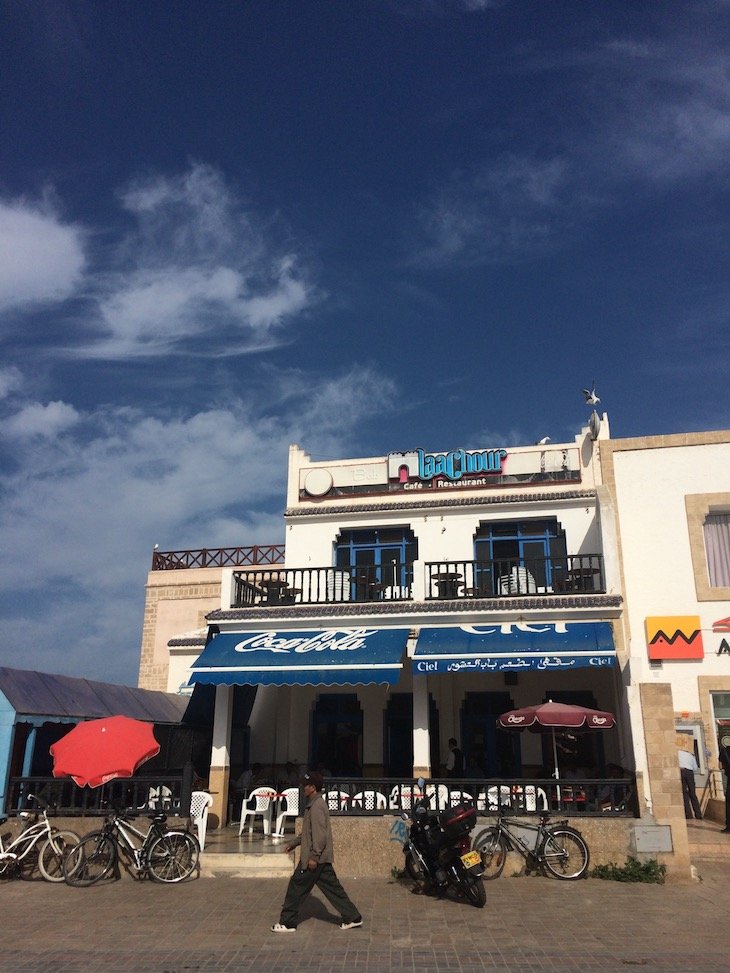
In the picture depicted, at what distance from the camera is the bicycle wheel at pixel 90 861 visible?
1077cm

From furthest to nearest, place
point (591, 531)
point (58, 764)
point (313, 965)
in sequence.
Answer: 1. point (591, 531)
2. point (58, 764)
3. point (313, 965)

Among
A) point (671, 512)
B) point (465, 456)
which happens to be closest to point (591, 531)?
point (671, 512)

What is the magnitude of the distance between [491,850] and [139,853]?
195 inches

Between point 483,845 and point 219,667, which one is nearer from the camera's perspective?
point 483,845

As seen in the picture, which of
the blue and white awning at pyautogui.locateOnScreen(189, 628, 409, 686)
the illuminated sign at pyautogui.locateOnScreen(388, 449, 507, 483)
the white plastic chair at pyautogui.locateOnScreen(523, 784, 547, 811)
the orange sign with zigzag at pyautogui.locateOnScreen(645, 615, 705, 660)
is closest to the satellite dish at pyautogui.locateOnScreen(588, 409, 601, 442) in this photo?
the illuminated sign at pyautogui.locateOnScreen(388, 449, 507, 483)

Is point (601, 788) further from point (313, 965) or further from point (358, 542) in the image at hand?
point (358, 542)

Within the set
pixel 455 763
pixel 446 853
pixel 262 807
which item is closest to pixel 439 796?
pixel 446 853

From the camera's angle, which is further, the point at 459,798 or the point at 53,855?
the point at 459,798

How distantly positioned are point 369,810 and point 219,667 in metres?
4.06

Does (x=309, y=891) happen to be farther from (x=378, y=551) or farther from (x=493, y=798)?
(x=378, y=551)

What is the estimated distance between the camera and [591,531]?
17.5 metres

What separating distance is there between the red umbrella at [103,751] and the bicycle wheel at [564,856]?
225 inches

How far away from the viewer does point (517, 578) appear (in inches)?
643

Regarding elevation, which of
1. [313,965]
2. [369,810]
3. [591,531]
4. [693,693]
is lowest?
[313,965]
